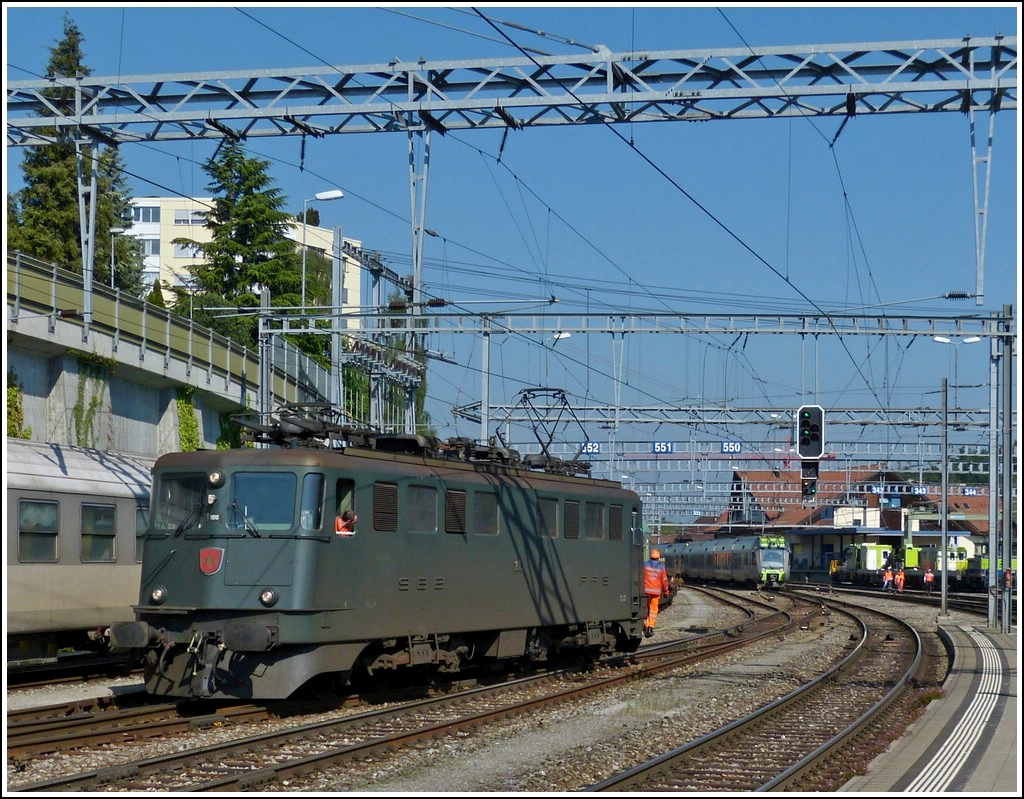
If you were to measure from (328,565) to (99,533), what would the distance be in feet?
17.0

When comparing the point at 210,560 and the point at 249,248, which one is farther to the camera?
the point at 249,248

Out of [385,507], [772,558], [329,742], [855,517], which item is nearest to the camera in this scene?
[329,742]

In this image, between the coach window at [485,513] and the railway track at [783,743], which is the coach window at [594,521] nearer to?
the coach window at [485,513]

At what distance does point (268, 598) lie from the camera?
14484 mm

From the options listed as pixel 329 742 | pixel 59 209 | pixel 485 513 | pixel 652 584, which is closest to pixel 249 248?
pixel 59 209

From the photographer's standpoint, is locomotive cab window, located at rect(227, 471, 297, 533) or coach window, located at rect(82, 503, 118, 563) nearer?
locomotive cab window, located at rect(227, 471, 297, 533)

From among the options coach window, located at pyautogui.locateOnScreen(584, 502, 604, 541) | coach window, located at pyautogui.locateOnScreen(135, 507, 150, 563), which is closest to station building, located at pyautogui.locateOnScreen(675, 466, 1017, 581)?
coach window, located at pyautogui.locateOnScreen(584, 502, 604, 541)

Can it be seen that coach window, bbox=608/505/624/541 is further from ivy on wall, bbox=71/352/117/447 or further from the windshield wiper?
ivy on wall, bbox=71/352/117/447

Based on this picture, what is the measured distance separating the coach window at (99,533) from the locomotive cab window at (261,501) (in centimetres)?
408

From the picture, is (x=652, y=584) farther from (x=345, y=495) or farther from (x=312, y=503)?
(x=312, y=503)

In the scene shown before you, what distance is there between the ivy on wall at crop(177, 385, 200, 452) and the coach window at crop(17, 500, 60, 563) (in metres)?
12.5

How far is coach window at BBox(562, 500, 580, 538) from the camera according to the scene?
66.5 ft

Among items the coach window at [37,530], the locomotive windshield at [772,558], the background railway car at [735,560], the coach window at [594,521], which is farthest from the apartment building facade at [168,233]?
the coach window at [37,530]

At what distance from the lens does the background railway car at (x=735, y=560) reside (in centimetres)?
6594
